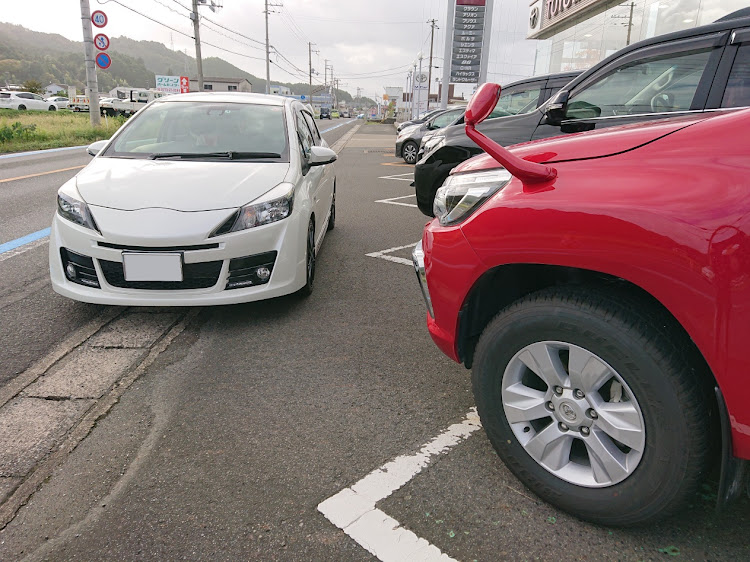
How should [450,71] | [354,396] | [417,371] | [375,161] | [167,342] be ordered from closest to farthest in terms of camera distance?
[354,396] < [417,371] < [167,342] < [375,161] < [450,71]

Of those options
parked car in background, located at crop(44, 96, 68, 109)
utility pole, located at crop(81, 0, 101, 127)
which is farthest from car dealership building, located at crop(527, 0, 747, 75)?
parked car in background, located at crop(44, 96, 68, 109)

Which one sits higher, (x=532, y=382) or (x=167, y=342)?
(x=532, y=382)

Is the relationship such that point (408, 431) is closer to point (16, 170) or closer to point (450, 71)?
point (16, 170)

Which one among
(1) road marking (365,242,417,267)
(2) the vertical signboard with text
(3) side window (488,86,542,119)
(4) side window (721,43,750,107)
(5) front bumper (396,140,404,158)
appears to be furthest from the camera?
(2) the vertical signboard with text

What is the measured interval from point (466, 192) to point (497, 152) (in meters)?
0.31

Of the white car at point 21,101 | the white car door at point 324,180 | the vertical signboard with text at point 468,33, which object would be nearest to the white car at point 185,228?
the white car door at point 324,180

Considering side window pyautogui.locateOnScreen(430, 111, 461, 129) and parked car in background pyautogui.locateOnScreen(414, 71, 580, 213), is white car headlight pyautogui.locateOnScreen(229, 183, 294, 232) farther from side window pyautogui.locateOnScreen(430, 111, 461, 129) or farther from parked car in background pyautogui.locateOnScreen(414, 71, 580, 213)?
side window pyautogui.locateOnScreen(430, 111, 461, 129)

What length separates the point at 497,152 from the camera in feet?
6.18

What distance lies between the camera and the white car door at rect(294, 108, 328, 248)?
4.27 meters

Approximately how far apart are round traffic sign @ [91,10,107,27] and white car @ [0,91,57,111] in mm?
26770

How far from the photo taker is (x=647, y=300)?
5.56 feet

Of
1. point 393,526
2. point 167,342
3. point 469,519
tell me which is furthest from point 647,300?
point 167,342

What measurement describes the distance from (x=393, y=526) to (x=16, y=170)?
40.0 ft

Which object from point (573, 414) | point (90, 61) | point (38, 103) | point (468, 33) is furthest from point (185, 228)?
point (38, 103)
